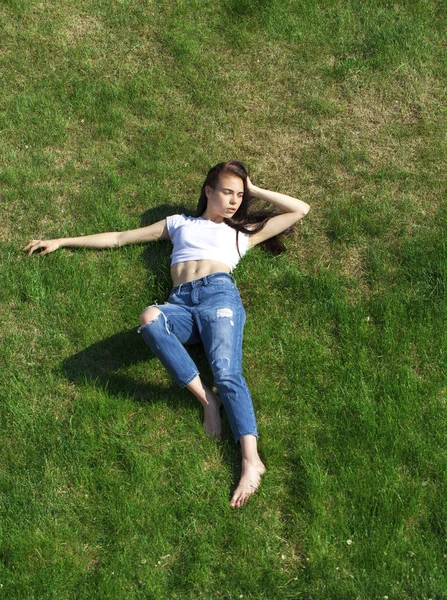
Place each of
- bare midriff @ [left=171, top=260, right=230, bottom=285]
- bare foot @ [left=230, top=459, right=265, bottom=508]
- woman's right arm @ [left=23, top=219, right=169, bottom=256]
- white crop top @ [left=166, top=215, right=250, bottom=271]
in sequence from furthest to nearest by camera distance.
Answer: woman's right arm @ [left=23, top=219, right=169, bottom=256], white crop top @ [left=166, top=215, right=250, bottom=271], bare midriff @ [left=171, top=260, right=230, bottom=285], bare foot @ [left=230, top=459, right=265, bottom=508]

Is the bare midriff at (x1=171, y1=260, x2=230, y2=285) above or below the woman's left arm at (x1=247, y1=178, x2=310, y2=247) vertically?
below

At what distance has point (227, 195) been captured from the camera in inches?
261

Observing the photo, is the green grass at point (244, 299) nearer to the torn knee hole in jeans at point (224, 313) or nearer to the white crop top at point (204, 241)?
the white crop top at point (204, 241)

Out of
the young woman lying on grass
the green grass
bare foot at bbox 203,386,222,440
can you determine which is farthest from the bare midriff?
bare foot at bbox 203,386,222,440

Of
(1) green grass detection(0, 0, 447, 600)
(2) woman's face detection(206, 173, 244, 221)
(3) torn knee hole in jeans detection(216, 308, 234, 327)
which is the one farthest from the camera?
(2) woman's face detection(206, 173, 244, 221)

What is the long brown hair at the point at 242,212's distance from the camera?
262 inches

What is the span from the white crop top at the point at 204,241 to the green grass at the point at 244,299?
0.22 meters

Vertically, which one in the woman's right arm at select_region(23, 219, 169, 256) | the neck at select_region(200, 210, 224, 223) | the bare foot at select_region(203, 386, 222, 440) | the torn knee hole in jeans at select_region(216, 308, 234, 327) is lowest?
the bare foot at select_region(203, 386, 222, 440)

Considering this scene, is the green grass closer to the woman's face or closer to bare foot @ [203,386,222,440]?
bare foot @ [203,386,222,440]

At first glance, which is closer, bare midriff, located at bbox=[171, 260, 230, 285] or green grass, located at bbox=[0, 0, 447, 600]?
green grass, located at bbox=[0, 0, 447, 600]

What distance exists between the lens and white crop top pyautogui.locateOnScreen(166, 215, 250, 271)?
648cm

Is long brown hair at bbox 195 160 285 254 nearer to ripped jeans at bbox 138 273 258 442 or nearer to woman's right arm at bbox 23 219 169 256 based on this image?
woman's right arm at bbox 23 219 169 256

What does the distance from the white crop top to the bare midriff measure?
0.04 metres

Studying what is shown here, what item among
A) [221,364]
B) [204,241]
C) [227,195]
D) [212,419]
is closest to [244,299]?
[204,241]
